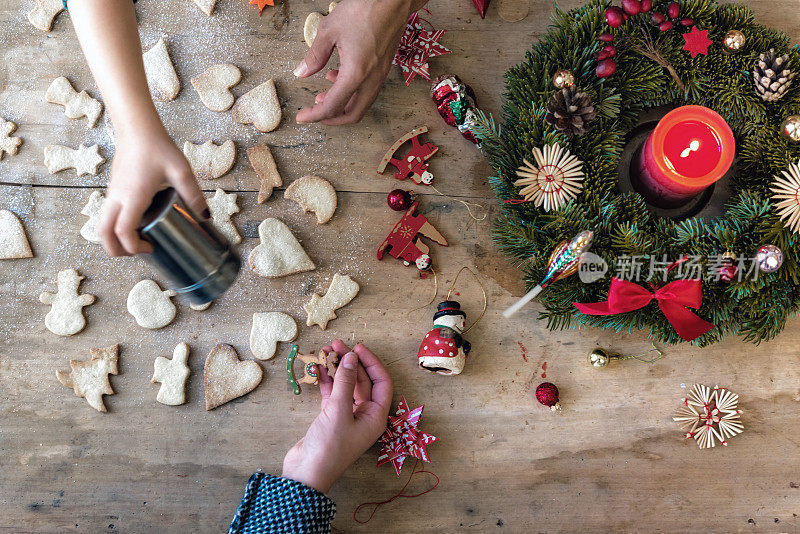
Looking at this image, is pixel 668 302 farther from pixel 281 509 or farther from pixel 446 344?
pixel 281 509

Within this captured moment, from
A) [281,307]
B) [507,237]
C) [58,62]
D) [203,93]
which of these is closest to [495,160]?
[507,237]

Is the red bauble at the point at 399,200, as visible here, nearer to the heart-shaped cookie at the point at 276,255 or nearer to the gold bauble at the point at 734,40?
the heart-shaped cookie at the point at 276,255

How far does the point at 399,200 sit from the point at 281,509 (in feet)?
1.94

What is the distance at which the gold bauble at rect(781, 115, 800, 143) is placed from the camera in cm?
89

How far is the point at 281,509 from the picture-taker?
896 mm

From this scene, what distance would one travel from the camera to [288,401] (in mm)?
1018

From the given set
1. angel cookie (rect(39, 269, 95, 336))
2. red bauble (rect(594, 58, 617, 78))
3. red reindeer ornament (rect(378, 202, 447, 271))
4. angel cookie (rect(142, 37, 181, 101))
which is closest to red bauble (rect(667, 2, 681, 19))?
red bauble (rect(594, 58, 617, 78))

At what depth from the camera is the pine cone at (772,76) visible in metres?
0.89

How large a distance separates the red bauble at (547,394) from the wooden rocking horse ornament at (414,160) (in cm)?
46

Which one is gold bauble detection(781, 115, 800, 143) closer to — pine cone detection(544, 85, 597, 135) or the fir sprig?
the fir sprig

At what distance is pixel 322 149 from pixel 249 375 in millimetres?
470

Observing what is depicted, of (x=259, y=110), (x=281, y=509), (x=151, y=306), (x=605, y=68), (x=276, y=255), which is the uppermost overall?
(x=605, y=68)

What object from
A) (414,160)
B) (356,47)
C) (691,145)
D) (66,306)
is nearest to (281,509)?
(66,306)

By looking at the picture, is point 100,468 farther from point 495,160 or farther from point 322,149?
point 495,160
